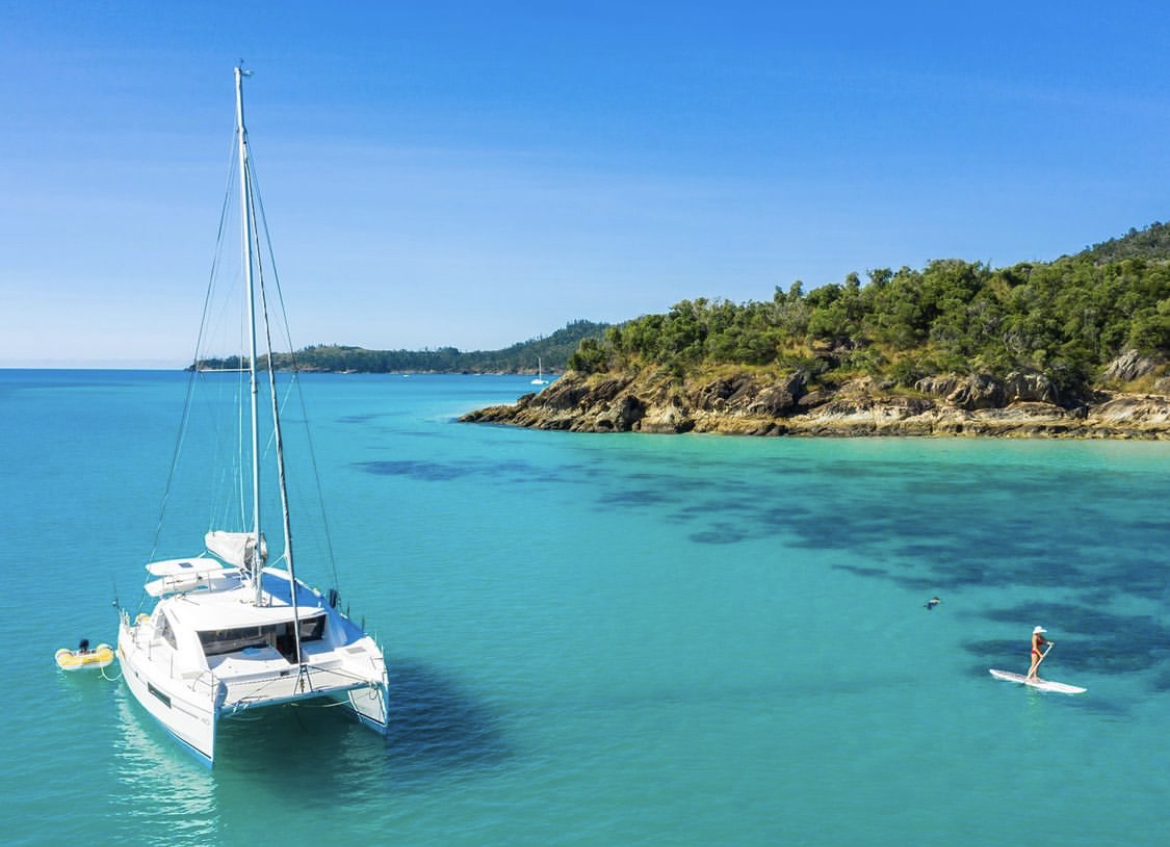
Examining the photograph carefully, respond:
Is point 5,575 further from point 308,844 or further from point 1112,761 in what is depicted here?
point 1112,761

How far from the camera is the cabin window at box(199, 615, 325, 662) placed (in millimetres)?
19391

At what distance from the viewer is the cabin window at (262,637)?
19.4 meters

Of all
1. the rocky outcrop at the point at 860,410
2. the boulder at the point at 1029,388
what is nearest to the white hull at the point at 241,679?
the rocky outcrop at the point at 860,410

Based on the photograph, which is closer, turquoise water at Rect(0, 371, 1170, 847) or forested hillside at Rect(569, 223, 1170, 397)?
turquoise water at Rect(0, 371, 1170, 847)

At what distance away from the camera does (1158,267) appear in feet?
316

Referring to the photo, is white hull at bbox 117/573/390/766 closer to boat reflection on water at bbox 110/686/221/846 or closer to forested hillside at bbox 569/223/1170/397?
boat reflection on water at bbox 110/686/221/846

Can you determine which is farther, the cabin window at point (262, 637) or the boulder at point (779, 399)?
the boulder at point (779, 399)

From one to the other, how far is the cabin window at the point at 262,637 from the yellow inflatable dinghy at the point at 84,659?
5.33 m

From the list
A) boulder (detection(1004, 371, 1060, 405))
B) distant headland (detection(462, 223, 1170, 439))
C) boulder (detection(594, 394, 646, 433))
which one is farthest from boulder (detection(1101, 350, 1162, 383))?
boulder (detection(594, 394, 646, 433))

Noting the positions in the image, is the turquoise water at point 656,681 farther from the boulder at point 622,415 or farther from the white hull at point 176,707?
the boulder at point 622,415

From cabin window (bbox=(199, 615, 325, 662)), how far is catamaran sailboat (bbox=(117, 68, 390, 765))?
0.02 meters

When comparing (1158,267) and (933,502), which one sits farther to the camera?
(1158,267)

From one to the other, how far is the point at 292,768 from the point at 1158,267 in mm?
107221

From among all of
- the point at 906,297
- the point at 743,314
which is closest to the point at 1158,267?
the point at 906,297
